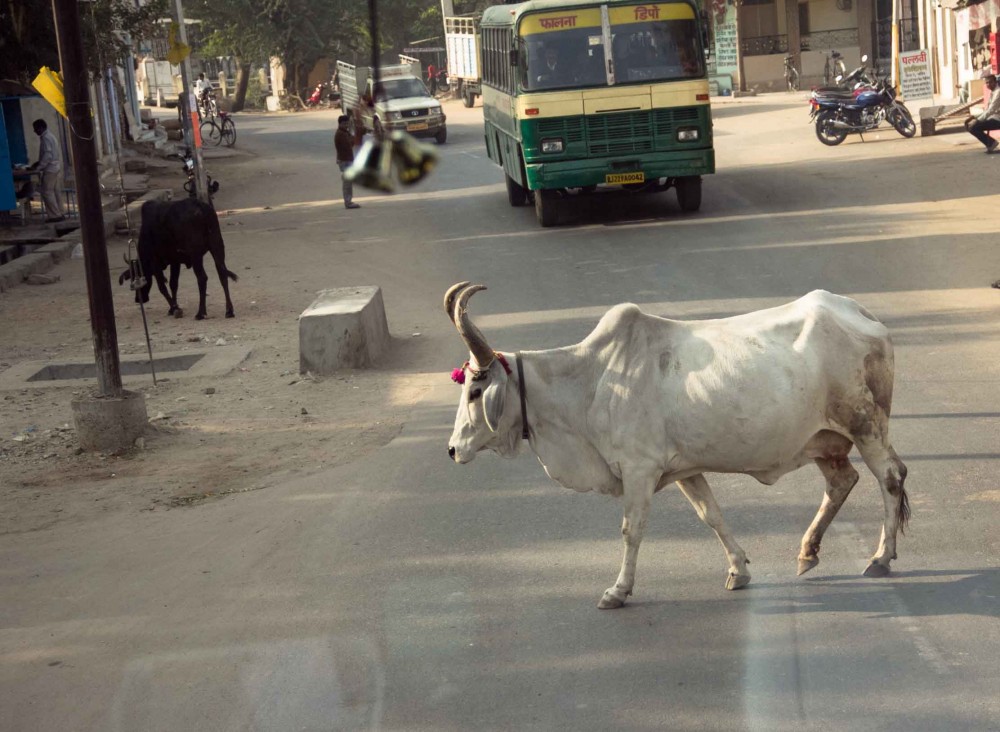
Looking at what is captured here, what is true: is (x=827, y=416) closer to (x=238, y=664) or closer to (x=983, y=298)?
(x=238, y=664)

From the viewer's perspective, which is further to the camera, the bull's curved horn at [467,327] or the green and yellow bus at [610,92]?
the green and yellow bus at [610,92]

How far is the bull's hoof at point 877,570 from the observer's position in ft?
17.9

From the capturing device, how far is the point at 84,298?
15852mm

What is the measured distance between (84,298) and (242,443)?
7.85 meters

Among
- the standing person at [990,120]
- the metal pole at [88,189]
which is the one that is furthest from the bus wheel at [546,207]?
the metal pole at [88,189]

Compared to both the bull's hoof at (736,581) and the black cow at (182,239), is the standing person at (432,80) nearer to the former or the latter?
the black cow at (182,239)

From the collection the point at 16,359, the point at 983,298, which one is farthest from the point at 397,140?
the point at 16,359

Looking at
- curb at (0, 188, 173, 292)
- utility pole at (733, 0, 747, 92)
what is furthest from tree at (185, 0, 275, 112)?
curb at (0, 188, 173, 292)

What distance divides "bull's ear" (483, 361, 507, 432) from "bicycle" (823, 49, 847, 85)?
126 ft

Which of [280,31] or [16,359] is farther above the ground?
[280,31]

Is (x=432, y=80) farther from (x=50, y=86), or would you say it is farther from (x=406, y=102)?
(x=50, y=86)

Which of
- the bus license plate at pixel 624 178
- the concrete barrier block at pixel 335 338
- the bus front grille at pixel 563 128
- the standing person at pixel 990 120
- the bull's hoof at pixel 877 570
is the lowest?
the bull's hoof at pixel 877 570

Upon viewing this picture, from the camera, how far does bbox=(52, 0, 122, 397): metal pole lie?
353 inches

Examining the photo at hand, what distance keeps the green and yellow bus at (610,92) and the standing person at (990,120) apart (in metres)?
6.55
